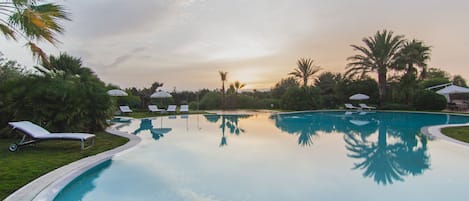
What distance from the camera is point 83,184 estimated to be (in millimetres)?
4125

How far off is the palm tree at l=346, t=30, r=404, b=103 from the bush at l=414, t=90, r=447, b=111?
2770 mm

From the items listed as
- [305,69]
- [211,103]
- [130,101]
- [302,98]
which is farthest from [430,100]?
[130,101]

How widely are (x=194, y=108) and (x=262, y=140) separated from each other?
50.0 feet

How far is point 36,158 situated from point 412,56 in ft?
77.5

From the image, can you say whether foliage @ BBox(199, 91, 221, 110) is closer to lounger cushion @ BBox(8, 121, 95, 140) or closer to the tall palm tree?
the tall palm tree

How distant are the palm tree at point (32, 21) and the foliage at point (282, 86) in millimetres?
20658

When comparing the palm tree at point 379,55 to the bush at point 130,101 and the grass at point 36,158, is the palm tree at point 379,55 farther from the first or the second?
the grass at point 36,158

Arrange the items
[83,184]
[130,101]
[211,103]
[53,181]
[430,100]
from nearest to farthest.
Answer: [53,181] → [83,184] → [430,100] → [130,101] → [211,103]

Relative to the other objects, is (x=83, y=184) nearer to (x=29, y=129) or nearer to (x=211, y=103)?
(x=29, y=129)

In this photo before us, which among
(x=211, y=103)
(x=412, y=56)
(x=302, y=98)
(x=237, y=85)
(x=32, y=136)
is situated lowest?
(x=32, y=136)

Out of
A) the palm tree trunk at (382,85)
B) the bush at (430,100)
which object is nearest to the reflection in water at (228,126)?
the palm tree trunk at (382,85)

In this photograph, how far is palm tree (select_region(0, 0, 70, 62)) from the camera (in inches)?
173

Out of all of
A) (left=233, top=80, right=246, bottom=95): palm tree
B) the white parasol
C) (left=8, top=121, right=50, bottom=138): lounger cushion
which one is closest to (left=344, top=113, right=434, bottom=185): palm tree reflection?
(left=8, top=121, right=50, bottom=138): lounger cushion

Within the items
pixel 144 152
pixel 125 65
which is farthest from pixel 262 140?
pixel 125 65
